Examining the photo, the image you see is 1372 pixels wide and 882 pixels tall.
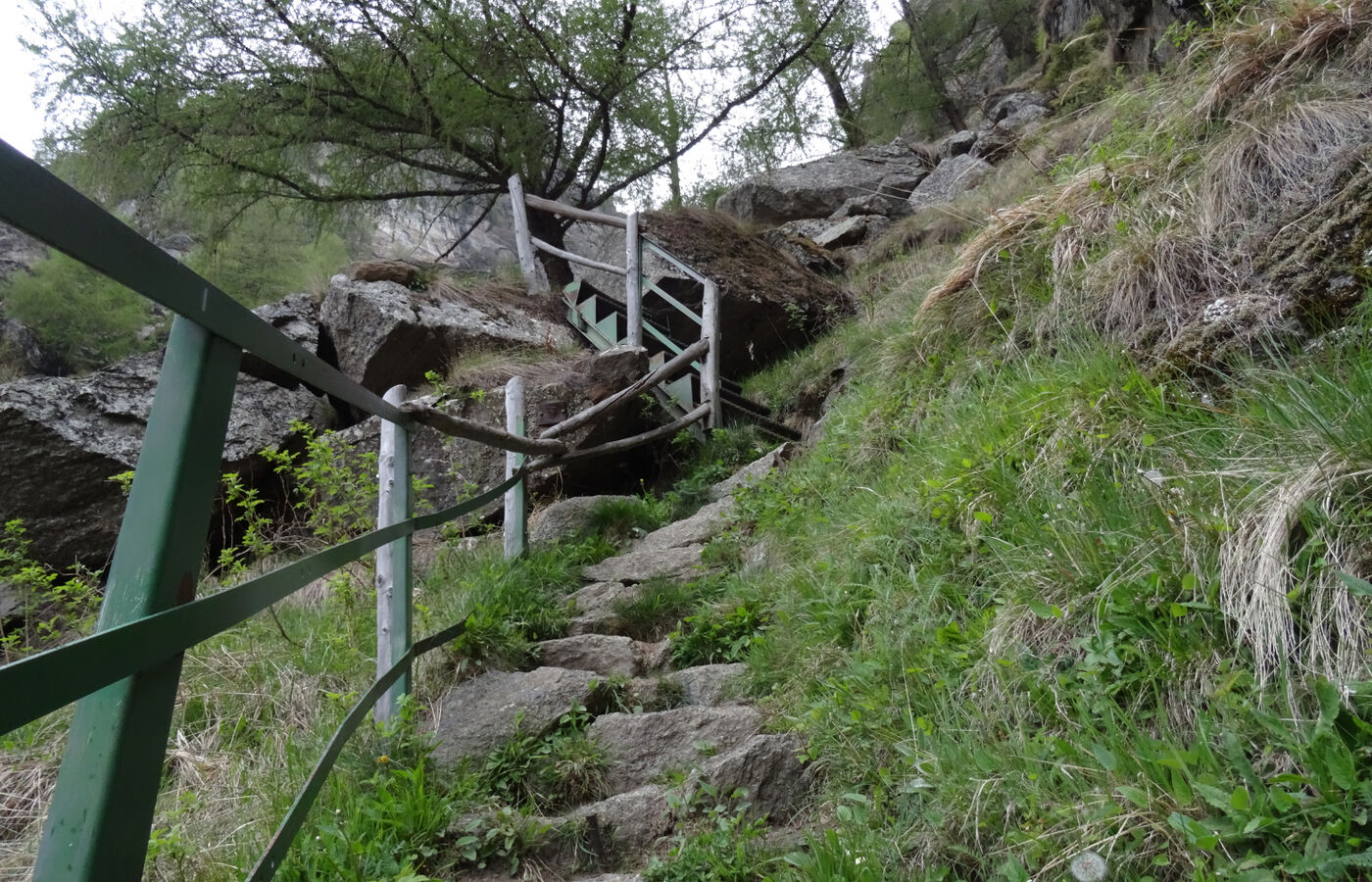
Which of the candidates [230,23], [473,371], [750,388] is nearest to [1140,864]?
[473,371]

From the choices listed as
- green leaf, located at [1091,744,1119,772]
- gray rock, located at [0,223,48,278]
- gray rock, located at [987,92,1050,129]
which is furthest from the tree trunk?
gray rock, located at [0,223,48,278]

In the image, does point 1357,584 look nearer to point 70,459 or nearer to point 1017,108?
point 70,459

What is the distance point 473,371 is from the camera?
24.0 ft

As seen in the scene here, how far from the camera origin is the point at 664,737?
2.80 meters

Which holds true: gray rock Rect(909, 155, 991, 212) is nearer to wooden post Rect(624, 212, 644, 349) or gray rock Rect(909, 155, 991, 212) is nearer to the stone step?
wooden post Rect(624, 212, 644, 349)

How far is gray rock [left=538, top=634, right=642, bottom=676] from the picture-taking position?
345 cm

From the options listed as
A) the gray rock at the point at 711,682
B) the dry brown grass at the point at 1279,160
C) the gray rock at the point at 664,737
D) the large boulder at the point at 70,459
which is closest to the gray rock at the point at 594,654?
the gray rock at the point at 711,682

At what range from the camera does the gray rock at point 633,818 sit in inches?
91.9

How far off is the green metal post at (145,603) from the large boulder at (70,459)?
18.6 ft

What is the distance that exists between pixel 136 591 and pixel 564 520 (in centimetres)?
429

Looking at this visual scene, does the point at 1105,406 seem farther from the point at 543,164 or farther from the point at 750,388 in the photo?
the point at 543,164

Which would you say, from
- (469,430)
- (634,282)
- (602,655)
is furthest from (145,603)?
(634,282)

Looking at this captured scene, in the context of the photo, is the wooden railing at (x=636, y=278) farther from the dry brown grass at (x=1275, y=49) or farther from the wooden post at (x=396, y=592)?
the wooden post at (x=396, y=592)

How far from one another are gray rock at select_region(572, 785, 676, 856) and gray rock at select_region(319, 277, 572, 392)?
6.10 metres
